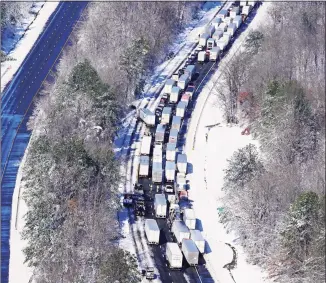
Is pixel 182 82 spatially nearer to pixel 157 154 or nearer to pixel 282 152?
pixel 157 154

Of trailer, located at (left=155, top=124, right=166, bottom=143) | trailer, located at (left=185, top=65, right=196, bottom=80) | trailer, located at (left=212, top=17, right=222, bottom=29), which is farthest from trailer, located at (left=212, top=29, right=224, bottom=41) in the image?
trailer, located at (left=155, top=124, right=166, bottom=143)


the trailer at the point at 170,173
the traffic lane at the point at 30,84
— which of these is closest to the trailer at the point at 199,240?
the trailer at the point at 170,173

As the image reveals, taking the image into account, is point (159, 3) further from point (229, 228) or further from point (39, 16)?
point (229, 228)

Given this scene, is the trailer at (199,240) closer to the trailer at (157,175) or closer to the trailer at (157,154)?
the trailer at (157,175)

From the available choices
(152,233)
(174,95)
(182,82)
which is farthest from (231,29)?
(152,233)

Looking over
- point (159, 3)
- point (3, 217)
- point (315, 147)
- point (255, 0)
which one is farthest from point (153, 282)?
point (255, 0)

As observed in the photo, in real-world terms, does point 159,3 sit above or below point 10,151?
above

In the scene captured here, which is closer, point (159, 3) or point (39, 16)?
point (159, 3)
